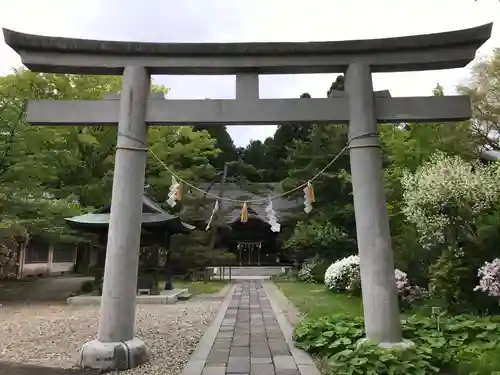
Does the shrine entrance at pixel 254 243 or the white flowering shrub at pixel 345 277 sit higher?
the shrine entrance at pixel 254 243

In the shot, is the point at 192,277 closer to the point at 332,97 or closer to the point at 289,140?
the point at 332,97

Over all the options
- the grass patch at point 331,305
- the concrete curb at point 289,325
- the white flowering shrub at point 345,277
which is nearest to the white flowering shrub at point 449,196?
the grass patch at point 331,305

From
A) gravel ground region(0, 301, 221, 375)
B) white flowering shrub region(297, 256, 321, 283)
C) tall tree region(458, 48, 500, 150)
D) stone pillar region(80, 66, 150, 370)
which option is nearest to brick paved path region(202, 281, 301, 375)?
gravel ground region(0, 301, 221, 375)

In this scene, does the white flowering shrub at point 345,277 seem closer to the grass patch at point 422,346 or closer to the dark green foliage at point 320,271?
the dark green foliage at point 320,271

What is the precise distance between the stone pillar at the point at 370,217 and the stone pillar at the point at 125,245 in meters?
2.98

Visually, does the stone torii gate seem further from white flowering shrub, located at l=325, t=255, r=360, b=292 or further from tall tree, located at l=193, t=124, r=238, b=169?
tall tree, located at l=193, t=124, r=238, b=169

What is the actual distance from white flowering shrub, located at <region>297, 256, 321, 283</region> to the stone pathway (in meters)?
11.8

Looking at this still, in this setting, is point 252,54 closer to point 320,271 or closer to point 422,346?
point 422,346

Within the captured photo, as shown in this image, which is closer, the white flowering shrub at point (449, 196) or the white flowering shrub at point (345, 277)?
the white flowering shrub at point (449, 196)

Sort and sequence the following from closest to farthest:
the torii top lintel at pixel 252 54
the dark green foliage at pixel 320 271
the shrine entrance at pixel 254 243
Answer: the torii top lintel at pixel 252 54 < the dark green foliage at pixel 320 271 < the shrine entrance at pixel 254 243

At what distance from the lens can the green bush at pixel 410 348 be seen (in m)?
5.10

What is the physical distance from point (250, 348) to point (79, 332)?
13.4 feet

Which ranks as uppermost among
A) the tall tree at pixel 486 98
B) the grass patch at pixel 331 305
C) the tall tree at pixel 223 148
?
the tall tree at pixel 223 148

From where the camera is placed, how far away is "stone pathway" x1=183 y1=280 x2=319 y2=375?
5621 mm
